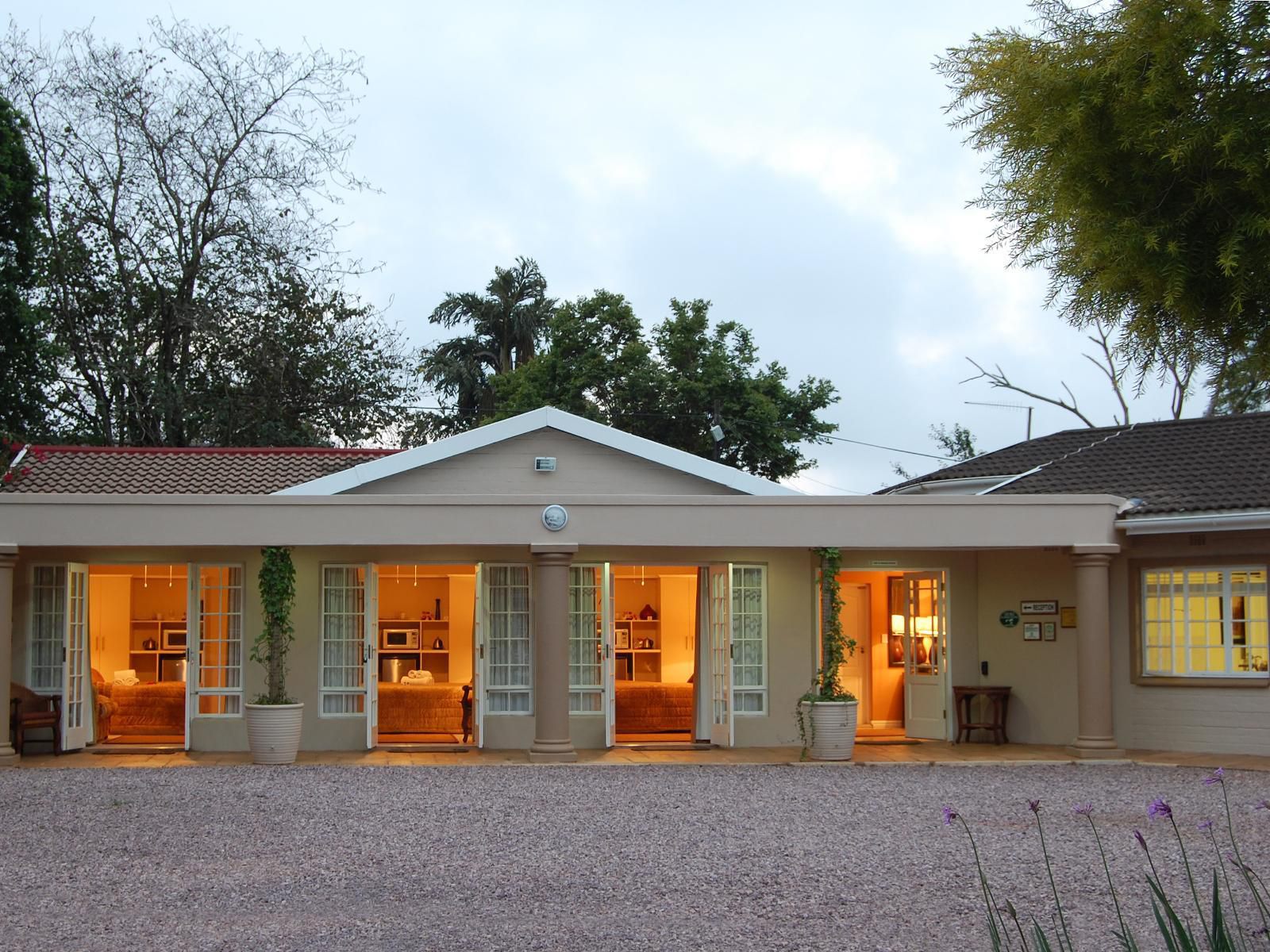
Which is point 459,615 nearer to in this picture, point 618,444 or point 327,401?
point 618,444

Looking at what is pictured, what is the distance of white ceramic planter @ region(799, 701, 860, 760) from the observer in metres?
14.7

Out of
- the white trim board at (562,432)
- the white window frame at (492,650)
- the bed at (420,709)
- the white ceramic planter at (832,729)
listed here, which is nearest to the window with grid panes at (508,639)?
the white window frame at (492,650)

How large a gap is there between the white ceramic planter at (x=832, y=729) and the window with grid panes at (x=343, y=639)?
16.2 ft

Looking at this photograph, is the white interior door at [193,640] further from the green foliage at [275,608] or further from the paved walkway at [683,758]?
the green foliage at [275,608]

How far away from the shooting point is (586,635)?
15.8 meters

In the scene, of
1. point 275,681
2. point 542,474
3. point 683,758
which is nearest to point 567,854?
point 683,758

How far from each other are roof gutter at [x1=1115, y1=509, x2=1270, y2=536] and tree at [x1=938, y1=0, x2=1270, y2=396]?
33.1 ft

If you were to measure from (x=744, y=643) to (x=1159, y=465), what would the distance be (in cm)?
532

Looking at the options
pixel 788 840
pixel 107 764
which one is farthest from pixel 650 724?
pixel 788 840

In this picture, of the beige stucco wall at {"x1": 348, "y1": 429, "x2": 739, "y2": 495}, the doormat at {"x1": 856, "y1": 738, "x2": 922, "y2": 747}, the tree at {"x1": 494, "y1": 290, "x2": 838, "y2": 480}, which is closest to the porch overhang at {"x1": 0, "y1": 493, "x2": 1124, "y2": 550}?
the beige stucco wall at {"x1": 348, "y1": 429, "x2": 739, "y2": 495}

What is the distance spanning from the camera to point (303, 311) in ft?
89.7

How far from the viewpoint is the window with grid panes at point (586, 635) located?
51.9 feet

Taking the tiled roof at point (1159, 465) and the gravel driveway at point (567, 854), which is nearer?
the gravel driveway at point (567, 854)

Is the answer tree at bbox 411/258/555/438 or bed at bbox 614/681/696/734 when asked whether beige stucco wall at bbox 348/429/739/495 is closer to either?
bed at bbox 614/681/696/734
